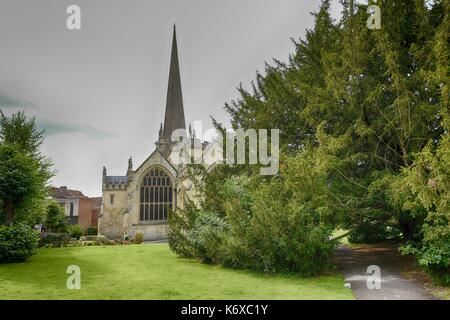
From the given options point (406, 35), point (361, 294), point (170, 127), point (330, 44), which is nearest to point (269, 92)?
point (330, 44)

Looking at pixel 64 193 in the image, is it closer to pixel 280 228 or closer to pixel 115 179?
pixel 115 179

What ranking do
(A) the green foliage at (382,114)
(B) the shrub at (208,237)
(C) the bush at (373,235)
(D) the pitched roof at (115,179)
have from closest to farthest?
(A) the green foliage at (382,114)
(B) the shrub at (208,237)
(C) the bush at (373,235)
(D) the pitched roof at (115,179)

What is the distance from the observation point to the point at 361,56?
11.4 metres

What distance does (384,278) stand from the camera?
10.6 metres

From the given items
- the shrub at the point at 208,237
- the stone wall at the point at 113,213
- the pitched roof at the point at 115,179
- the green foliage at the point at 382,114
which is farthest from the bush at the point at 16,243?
the pitched roof at the point at 115,179

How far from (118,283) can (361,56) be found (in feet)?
37.2

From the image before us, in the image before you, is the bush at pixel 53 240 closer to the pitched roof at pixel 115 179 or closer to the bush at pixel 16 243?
the bush at pixel 16 243

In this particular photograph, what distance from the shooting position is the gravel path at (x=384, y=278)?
8.53m

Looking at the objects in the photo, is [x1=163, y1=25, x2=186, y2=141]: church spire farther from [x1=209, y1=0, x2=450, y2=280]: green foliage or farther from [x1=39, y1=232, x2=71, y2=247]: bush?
[x1=209, y1=0, x2=450, y2=280]: green foliage

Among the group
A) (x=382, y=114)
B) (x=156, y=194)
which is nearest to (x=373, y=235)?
(x=382, y=114)

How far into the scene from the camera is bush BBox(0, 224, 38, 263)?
45.8 ft

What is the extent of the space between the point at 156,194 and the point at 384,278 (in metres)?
31.1

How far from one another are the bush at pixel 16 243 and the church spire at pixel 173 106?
33729mm
